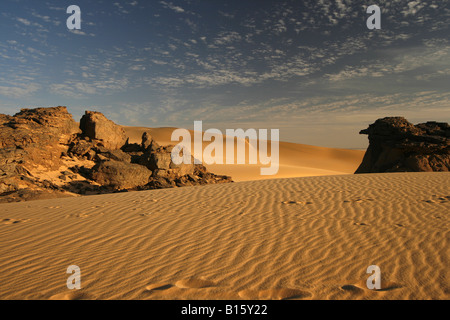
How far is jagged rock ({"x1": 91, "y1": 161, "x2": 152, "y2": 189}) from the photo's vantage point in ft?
42.6

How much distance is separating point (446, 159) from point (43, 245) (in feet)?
61.9

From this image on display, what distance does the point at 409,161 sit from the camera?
15.5 meters

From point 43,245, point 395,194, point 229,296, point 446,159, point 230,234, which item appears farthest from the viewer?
point 446,159

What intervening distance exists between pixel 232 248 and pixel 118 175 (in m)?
10.4

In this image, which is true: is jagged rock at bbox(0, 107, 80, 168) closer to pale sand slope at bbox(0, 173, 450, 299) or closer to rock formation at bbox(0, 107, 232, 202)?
rock formation at bbox(0, 107, 232, 202)

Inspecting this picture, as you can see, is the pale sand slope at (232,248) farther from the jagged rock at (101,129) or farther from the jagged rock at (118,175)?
the jagged rock at (101,129)

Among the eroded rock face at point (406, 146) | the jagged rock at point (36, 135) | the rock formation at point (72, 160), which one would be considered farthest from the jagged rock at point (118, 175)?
the eroded rock face at point (406, 146)

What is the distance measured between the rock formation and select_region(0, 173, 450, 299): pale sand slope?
4.48 m

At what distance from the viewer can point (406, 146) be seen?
16.0m

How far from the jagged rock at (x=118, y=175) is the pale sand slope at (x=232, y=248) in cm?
546

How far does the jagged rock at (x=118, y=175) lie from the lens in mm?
12992

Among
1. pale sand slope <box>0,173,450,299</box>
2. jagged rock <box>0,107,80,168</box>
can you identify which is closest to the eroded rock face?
pale sand slope <box>0,173,450,299</box>
